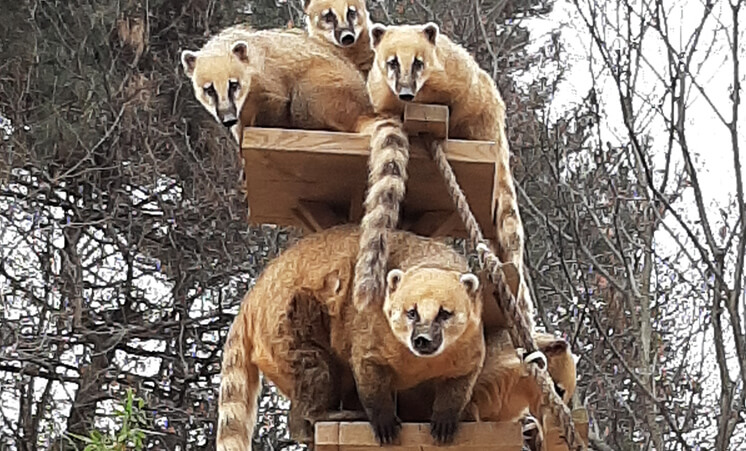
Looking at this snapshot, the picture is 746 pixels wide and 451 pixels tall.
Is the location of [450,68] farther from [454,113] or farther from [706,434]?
[706,434]

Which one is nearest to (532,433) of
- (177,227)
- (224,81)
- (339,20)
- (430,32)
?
(430,32)

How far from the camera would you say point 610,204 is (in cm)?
614

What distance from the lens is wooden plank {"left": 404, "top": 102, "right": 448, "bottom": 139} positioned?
2.19 meters

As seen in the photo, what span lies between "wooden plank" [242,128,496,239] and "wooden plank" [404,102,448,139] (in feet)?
0.11

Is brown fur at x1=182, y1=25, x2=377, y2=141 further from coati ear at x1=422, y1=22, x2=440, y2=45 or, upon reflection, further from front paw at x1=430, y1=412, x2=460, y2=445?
front paw at x1=430, y1=412, x2=460, y2=445

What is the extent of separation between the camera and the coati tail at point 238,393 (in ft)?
7.25

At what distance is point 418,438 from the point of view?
80.4 inches

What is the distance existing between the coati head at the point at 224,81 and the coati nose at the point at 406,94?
16.5 inches

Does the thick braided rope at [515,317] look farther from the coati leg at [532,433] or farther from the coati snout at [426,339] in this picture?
the coati leg at [532,433]

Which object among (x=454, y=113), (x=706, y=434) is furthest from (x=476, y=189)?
(x=706, y=434)

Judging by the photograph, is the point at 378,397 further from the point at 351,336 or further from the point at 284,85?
the point at 284,85

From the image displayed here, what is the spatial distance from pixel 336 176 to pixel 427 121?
0.25 m

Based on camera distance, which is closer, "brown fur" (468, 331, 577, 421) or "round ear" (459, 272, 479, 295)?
"round ear" (459, 272, 479, 295)

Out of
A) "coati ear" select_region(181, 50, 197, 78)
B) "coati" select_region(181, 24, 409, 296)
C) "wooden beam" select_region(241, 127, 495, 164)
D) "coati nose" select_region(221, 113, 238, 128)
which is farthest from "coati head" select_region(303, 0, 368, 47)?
"wooden beam" select_region(241, 127, 495, 164)
